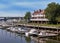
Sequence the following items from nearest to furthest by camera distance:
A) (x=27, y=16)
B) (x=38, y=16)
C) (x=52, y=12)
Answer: (x=52, y=12), (x=38, y=16), (x=27, y=16)

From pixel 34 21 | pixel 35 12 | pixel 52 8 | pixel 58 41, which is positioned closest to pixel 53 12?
pixel 52 8

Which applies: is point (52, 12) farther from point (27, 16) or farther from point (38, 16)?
point (27, 16)

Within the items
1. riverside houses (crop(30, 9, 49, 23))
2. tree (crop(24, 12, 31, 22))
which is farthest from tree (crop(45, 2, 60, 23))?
tree (crop(24, 12, 31, 22))

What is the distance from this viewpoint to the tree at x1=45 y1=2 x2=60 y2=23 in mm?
124812

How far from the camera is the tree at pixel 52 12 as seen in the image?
125 metres

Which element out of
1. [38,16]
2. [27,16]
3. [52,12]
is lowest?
[27,16]

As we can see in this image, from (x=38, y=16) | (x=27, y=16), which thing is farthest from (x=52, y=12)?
(x=27, y=16)

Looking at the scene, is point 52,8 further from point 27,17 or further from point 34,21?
point 27,17

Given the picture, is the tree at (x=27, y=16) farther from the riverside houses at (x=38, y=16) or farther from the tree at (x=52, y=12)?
the tree at (x=52, y=12)

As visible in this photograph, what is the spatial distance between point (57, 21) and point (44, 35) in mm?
45396

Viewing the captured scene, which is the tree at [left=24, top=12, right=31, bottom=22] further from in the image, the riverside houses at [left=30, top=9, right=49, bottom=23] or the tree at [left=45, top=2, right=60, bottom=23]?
the tree at [left=45, top=2, right=60, bottom=23]

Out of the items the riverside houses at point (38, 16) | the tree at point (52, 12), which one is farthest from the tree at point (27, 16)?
the tree at point (52, 12)

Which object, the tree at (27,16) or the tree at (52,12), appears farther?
the tree at (27,16)

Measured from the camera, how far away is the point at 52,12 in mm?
126000
